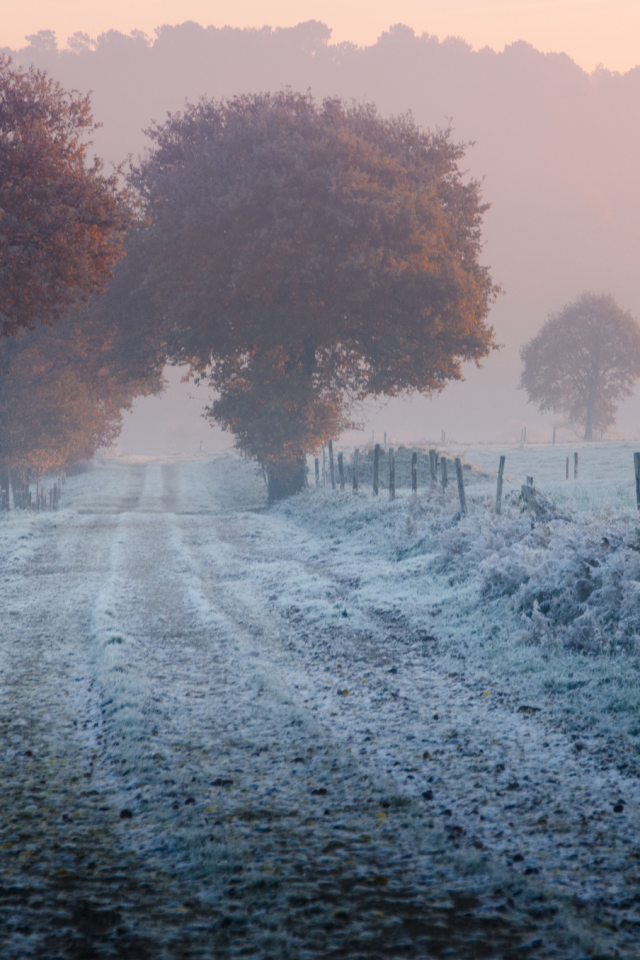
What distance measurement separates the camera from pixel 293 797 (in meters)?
4.88

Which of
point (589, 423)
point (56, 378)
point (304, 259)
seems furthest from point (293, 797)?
point (589, 423)

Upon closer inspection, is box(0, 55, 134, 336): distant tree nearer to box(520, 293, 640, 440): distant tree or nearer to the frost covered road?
the frost covered road

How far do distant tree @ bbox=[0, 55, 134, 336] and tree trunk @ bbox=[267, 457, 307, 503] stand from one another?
17185 mm

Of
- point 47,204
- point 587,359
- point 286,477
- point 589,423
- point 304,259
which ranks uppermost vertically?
point 587,359

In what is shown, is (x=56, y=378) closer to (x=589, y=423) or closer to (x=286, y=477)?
(x=286, y=477)

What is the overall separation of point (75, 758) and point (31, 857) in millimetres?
1560

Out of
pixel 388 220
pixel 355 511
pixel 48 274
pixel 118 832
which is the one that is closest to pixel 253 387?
pixel 388 220

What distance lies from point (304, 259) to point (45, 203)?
14165 mm

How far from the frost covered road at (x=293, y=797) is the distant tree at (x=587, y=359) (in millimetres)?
67672

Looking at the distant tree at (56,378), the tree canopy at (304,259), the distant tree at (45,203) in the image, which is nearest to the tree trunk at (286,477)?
the tree canopy at (304,259)

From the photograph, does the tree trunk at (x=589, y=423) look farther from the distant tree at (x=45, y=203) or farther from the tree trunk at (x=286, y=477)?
the distant tree at (x=45, y=203)

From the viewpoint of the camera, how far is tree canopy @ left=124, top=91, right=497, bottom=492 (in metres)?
26.1

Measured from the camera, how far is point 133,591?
40.9 ft

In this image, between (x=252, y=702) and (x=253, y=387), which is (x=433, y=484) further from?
(x=252, y=702)
